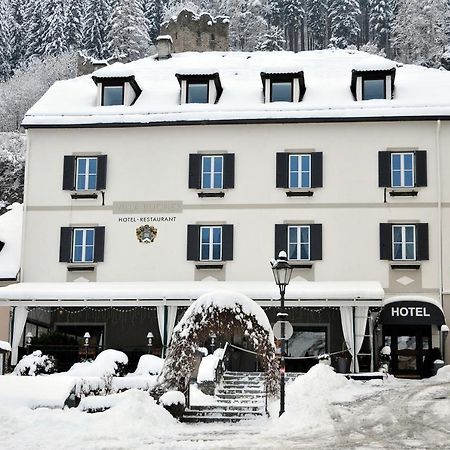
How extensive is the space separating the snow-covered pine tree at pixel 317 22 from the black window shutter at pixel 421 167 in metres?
60.4

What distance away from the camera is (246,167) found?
2903 cm

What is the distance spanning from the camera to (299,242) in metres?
28.3

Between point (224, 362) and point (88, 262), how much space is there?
23.7ft

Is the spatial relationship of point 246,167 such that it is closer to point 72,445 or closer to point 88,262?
point 88,262

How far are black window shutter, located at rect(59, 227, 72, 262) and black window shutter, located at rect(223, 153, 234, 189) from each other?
565 centimetres

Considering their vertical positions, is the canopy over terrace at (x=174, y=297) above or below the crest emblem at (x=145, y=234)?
below

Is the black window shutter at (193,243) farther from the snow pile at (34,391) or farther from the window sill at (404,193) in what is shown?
the snow pile at (34,391)

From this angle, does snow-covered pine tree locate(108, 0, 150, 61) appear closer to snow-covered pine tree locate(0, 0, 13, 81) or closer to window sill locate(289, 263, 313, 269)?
snow-covered pine tree locate(0, 0, 13, 81)

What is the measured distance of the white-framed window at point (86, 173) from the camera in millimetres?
29625

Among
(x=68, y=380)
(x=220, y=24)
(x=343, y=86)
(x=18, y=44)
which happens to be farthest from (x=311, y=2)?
(x=68, y=380)

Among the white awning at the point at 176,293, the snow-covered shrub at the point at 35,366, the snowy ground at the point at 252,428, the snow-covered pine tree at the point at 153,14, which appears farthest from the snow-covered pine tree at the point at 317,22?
the snowy ground at the point at 252,428

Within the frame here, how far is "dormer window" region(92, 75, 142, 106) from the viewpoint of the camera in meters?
30.6

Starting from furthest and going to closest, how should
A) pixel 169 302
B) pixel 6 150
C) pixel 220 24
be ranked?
pixel 6 150
pixel 220 24
pixel 169 302

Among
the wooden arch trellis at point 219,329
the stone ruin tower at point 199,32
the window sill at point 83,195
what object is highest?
the stone ruin tower at point 199,32
